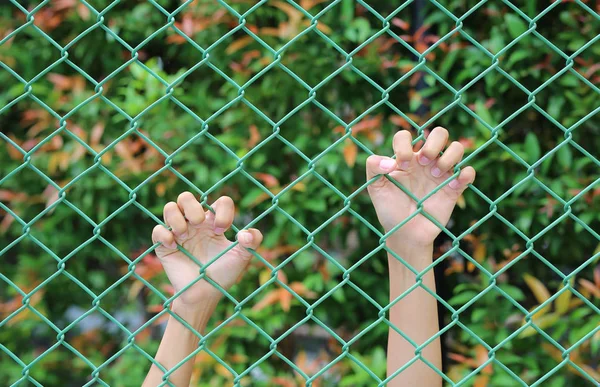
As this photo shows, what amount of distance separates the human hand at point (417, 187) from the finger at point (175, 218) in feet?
1.27

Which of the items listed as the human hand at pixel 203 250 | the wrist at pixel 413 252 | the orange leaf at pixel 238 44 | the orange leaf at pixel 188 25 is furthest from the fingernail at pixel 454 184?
the orange leaf at pixel 188 25

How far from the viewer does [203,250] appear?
5.08 feet

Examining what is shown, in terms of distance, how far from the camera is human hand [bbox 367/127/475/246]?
151 centimetres

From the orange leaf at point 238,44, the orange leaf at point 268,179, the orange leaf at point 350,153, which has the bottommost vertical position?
the orange leaf at point 268,179

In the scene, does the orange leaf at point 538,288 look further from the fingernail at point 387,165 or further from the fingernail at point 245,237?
the fingernail at point 245,237

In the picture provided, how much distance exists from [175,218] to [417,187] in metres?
0.50

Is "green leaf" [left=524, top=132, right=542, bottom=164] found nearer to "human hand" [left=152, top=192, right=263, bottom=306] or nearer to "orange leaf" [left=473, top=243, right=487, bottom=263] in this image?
"orange leaf" [left=473, top=243, right=487, bottom=263]

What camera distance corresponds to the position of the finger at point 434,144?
147cm

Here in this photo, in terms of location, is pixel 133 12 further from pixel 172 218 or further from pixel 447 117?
pixel 172 218

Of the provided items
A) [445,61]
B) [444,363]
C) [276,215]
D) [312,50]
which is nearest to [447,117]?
[445,61]

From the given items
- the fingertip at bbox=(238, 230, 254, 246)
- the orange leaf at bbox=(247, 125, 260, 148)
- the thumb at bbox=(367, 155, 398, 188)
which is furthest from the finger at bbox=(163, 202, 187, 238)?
the orange leaf at bbox=(247, 125, 260, 148)

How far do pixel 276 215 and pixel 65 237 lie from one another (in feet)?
2.81

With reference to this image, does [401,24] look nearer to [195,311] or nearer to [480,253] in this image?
[480,253]

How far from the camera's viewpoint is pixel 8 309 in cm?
301
